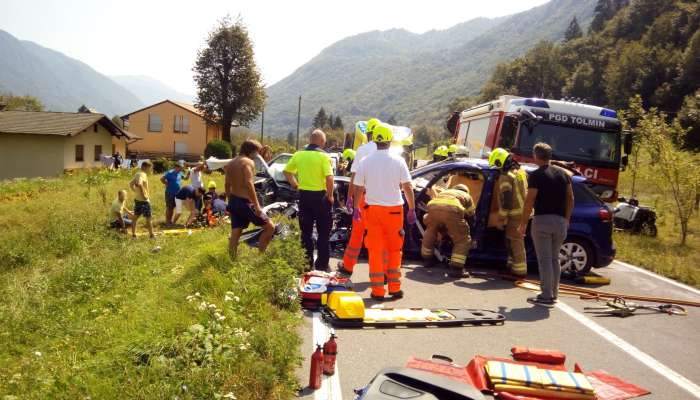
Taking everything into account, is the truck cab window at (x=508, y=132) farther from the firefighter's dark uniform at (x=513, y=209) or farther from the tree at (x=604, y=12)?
the tree at (x=604, y=12)

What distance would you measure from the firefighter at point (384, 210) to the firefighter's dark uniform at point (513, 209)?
6.41ft

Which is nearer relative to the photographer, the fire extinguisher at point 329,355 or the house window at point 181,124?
the fire extinguisher at point 329,355

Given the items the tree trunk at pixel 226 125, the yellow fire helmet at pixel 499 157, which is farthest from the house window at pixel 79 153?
the yellow fire helmet at pixel 499 157

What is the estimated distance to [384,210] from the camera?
6.41 metres

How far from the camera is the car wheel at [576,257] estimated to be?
8.16 metres

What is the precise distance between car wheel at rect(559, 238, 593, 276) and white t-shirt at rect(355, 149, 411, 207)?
3.22 m

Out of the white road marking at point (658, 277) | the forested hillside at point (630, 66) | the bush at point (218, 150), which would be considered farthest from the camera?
the forested hillside at point (630, 66)

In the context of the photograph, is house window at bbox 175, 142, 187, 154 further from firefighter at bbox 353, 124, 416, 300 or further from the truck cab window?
firefighter at bbox 353, 124, 416, 300

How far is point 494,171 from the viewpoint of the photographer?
8.15 metres

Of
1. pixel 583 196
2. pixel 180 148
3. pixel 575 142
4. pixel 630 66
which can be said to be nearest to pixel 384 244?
pixel 583 196

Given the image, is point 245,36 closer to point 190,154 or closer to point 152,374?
point 190,154

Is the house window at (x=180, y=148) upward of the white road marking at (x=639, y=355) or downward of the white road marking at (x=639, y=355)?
upward

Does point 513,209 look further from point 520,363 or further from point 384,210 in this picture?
point 520,363

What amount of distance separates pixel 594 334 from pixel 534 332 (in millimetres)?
650
